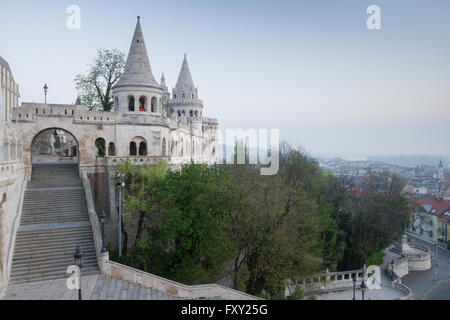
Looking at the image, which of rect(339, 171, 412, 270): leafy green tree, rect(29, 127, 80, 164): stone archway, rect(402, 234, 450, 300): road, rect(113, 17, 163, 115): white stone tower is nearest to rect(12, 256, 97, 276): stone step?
rect(113, 17, 163, 115): white stone tower

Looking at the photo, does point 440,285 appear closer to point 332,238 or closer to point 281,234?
point 332,238

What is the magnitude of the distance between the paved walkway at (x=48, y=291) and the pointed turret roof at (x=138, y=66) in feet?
53.0

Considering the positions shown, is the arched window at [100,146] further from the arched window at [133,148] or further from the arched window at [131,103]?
the arched window at [131,103]

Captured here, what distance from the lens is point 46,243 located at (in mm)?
16594

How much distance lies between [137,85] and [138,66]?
1694 mm

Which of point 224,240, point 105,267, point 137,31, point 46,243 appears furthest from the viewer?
point 137,31

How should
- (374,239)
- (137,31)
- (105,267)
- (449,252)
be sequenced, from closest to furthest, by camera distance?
(105,267) < (137,31) < (374,239) < (449,252)

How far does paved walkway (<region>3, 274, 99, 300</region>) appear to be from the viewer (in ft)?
42.7

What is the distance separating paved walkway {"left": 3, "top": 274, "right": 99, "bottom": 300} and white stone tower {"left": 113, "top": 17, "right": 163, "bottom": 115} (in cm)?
1451

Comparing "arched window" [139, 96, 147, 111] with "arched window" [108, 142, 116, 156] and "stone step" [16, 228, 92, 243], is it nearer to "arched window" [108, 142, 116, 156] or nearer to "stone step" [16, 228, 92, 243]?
"arched window" [108, 142, 116, 156]

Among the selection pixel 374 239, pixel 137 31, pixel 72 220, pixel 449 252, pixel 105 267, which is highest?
pixel 137 31

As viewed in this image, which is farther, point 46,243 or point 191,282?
point 191,282
